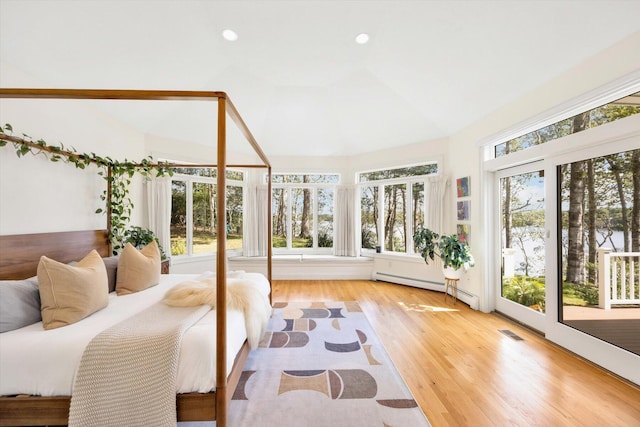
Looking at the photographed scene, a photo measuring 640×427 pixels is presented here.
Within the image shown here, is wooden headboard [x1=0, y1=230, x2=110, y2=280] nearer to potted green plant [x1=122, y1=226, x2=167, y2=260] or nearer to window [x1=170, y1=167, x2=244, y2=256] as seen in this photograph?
potted green plant [x1=122, y1=226, x2=167, y2=260]

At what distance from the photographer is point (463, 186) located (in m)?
3.94

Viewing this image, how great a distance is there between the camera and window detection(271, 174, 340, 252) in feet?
18.5

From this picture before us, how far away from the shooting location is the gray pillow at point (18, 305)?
162 cm

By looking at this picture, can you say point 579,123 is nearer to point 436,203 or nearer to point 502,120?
point 502,120

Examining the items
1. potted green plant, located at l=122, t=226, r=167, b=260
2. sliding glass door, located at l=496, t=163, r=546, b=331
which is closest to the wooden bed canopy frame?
potted green plant, located at l=122, t=226, r=167, b=260

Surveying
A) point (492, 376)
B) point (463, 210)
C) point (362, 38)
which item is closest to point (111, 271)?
point (492, 376)

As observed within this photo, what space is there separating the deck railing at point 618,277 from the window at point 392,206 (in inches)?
99.5

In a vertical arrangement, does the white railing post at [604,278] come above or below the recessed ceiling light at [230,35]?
below

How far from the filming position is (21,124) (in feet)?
7.64

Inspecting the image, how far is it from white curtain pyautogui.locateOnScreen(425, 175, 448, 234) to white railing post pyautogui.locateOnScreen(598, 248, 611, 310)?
2.06 metres

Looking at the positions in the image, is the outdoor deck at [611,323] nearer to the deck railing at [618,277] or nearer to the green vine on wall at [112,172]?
the deck railing at [618,277]

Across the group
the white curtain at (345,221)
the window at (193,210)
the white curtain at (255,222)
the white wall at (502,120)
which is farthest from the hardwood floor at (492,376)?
the window at (193,210)

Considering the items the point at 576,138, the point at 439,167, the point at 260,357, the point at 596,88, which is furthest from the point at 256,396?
the point at 439,167

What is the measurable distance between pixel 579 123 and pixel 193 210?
5.28 metres
